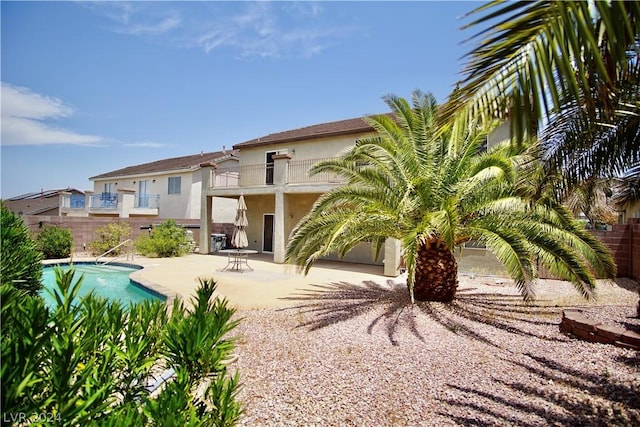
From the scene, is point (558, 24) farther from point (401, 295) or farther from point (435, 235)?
point (401, 295)

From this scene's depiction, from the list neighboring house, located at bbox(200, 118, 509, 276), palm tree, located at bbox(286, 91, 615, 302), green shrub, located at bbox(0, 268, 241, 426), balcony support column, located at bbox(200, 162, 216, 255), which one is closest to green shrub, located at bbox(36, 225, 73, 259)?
balcony support column, located at bbox(200, 162, 216, 255)

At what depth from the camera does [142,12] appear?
624cm

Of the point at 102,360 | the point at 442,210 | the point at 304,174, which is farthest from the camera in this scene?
the point at 304,174

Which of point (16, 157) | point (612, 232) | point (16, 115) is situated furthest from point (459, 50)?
point (612, 232)

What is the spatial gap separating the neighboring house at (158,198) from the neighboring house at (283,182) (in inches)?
320

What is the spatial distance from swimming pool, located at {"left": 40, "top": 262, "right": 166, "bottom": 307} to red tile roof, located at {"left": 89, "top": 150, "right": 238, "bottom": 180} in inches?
602

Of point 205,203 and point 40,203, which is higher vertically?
point 40,203

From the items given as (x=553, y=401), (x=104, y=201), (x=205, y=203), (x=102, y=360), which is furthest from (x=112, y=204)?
(x=553, y=401)

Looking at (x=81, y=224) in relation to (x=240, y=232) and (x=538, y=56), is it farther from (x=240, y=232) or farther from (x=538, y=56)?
(x=538, y=56)

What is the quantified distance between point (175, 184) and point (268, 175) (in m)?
14.6

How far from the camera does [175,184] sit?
31.8 metres

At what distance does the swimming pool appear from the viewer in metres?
11.2

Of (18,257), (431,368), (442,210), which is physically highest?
(442,210)

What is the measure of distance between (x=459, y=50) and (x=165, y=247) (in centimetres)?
1992
